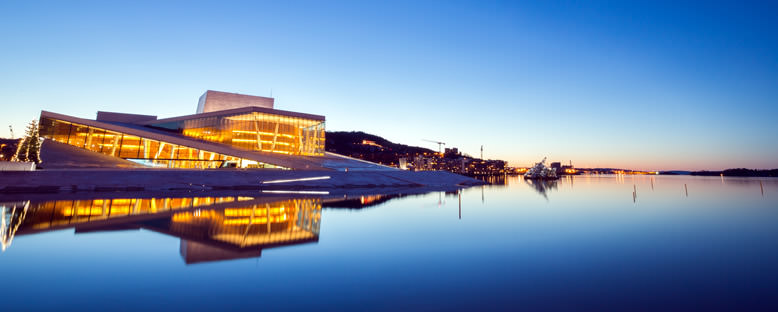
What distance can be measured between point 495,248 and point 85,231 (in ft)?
39.4

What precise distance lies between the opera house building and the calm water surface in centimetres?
2786

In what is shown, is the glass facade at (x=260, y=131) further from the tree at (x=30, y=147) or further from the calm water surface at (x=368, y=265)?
the calm water surface at (x=368, y=265)

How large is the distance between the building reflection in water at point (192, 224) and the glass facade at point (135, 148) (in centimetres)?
2415

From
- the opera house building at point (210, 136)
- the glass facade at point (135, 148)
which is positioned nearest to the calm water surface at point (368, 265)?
the glass facade at point (135, 148)

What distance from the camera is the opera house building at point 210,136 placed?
132 ft

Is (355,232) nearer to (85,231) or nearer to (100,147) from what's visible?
(85,231)

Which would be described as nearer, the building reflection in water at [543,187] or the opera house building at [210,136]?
the building reflection in water at [543,187]

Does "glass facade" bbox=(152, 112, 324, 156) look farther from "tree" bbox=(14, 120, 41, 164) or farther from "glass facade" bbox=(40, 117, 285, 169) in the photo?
"tree" bbox=(14, 120, 41, 164)

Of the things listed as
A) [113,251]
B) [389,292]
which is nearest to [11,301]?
[113,251]

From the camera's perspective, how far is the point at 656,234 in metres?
12.6

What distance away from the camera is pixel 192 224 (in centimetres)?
1186

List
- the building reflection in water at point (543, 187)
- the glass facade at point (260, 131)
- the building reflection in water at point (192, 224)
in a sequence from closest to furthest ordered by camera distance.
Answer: the building reflection in water at point (192, 224), the building reflection in water at point (543, 187), the glass facade at point (260, 131)

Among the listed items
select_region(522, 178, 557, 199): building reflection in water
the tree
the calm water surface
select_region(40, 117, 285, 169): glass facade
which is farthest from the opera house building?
the calm water surface

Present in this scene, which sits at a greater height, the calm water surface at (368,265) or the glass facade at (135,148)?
the glass facade at (135,148)
